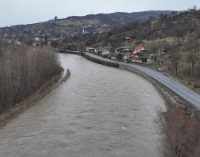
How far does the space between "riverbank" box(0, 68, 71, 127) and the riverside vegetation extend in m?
0.58

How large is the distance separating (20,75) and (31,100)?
3987 millimetres

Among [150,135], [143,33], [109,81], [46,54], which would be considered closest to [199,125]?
[150,135]

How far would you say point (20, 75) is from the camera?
41625 mm

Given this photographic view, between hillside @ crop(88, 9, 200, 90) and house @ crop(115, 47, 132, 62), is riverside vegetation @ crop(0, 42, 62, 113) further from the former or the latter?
house @ crop(115, 47, 132, 62)

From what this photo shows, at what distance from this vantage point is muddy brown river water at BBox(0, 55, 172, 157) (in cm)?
2341

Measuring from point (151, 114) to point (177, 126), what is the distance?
8.03m

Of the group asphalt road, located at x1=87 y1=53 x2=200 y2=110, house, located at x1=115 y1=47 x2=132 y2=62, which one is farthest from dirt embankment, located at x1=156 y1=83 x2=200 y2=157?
house, located at x1=115 y1=47 x2=132 y2=62

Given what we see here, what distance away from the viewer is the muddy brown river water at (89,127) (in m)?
23.4

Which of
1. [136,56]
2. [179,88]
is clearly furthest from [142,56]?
[179,88]

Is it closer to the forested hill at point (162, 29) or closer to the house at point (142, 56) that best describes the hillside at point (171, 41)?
the forested hill at point (162, 29)

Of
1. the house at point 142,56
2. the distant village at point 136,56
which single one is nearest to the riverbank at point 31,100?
the house at point 142,56

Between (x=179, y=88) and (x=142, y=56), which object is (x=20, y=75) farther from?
(x=142, y=56)

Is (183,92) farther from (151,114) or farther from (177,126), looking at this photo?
(177,126)

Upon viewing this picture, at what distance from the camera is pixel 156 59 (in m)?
81.1
